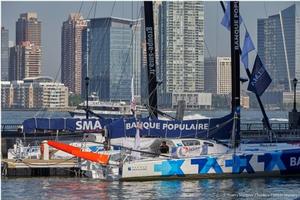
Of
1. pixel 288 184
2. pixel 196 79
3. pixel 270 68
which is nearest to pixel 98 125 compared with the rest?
pixel 288 184

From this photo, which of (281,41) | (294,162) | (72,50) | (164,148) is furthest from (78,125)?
(72,50)

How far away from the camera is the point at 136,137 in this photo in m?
34.2

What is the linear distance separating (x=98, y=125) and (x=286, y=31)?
11548 centimetres

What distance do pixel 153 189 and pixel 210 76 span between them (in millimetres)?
116859

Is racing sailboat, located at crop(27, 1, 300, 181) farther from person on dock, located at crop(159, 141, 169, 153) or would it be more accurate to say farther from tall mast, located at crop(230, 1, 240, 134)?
person on dock, located at crop(159, 141, 169, 153)

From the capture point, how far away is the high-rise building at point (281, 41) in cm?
13775

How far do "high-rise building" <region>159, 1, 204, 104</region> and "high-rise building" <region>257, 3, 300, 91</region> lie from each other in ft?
40.9

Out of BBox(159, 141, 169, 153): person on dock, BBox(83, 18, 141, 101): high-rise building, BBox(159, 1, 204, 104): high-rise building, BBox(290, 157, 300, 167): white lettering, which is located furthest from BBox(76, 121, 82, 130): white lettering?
BBox(159, 1, 204, 104): high-rise building

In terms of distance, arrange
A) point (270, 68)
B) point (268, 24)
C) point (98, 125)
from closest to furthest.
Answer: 1. point (98, 125)
2. point (268, 24)
3. point (270, 68)

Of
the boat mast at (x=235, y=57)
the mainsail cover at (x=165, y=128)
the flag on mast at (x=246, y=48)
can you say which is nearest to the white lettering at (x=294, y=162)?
the boat mast at (x=235, y=57)

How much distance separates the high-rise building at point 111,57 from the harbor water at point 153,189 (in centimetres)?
6354

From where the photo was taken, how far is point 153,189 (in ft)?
100

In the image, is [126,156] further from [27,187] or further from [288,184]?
[288,184]

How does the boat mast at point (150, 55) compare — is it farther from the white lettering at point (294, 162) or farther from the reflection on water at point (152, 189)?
the white lettering at point (294, 162)
